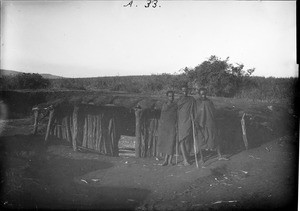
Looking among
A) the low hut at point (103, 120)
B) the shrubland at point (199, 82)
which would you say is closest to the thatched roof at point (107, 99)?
the low hut at point (103, 120)

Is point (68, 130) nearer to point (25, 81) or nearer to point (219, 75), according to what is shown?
point (25, 81)

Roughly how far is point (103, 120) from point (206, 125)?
8.38 feet

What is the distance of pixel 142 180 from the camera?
6.09 meters

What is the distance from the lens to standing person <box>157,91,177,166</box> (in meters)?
6.41

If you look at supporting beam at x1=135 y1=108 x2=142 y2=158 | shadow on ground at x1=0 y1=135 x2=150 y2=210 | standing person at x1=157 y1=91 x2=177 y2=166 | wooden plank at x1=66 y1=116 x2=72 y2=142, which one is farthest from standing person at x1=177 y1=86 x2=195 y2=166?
wooden plank at x1=66 y1=116 x2=72 y2=142

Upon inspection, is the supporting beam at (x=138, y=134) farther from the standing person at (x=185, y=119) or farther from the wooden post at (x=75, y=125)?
the wooden post at (x=75, y=125)

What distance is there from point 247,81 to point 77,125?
4053 millimetres

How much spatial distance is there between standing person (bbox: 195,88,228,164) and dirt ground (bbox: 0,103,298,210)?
35cm

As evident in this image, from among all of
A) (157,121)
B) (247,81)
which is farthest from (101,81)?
(247,81)

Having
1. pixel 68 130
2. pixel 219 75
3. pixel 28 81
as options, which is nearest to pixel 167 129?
pixel 219 75

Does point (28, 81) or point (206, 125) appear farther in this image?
point (28, 81)

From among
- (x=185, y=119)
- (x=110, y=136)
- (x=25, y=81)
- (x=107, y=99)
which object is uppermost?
(x=25, y=81)

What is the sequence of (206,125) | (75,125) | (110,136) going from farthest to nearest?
(110,136) < (75,125) < (206,125)

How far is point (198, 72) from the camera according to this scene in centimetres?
633
